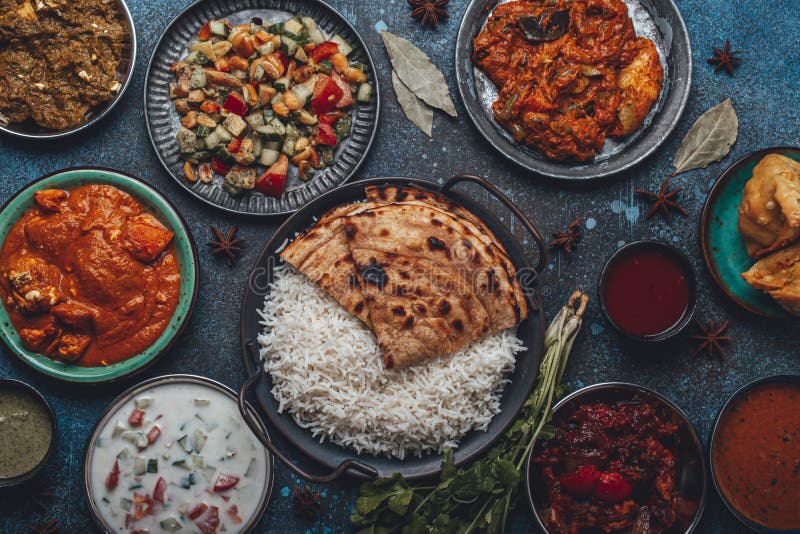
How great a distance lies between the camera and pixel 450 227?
272 centimetres

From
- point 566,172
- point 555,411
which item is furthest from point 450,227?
point 555,411

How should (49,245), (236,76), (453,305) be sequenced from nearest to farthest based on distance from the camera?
(453,305) → (49,245) → (236,76)

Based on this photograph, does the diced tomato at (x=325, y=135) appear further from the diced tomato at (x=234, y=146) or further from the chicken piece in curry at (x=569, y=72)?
the chicken piece in curry at (x=569, y=72)

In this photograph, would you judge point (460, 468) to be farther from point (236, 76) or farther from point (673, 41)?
point (673, 41)

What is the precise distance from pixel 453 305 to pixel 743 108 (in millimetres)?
2081

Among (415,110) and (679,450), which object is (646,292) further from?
(415,110)

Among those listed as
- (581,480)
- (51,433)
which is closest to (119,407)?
(51,433)

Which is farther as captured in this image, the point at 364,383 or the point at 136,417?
the point at 136,417

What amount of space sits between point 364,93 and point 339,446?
6.03ft

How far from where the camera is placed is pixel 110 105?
10.1 ft

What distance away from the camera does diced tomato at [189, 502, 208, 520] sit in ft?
9.82

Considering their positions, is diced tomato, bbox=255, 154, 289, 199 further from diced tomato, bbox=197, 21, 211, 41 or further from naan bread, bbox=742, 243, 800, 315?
naan bread, bbox=742, 243, 800, 315

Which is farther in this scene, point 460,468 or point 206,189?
point 206,189

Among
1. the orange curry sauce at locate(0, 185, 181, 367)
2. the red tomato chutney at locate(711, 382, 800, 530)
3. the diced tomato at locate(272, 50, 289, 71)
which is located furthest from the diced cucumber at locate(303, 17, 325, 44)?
the red tomato chutney at locate(711, 382, 800, 530)
